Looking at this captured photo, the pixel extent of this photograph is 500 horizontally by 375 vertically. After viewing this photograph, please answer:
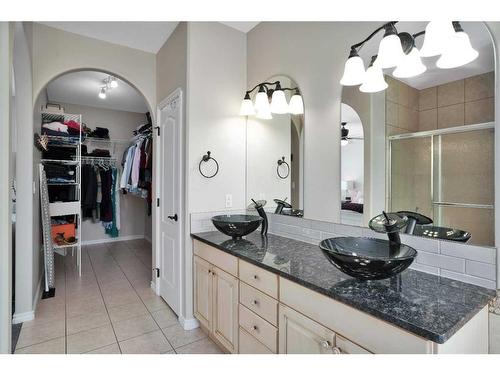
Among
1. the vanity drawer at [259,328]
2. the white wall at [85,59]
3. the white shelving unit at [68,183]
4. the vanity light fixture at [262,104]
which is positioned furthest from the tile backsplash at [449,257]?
the white shelving unit at [68,183]

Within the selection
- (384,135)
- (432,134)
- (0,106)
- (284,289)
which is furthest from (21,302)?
(432,134)

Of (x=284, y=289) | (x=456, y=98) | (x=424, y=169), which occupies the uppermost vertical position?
(x=456, y=98)

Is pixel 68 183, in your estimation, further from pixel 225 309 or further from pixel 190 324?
pixel 225 309

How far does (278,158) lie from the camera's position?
95.5 inches

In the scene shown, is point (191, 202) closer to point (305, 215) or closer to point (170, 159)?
point (170, 159)

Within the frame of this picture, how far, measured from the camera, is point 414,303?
40.7 inches

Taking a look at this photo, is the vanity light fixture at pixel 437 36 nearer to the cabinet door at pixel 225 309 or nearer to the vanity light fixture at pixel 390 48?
the vanity light fixture at pixel 390 48

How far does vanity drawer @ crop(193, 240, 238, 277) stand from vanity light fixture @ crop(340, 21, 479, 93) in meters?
1.35

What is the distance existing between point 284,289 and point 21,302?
255 cm

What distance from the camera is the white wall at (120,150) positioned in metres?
5.04

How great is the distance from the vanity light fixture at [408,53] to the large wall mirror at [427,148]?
0.04 metres

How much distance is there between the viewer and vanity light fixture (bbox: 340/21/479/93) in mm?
1220

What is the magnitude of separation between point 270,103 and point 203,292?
1712 millimetres

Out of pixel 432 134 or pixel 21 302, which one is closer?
pixel 432 134
